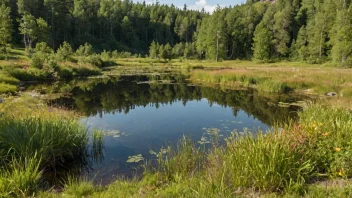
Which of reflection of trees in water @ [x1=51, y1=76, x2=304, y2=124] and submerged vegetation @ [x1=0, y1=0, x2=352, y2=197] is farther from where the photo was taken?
reflection of trees in water @ [x1=51, y1=76, x2=304, y2=124]

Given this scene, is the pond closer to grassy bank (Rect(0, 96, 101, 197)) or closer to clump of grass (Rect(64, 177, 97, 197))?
grassy bank (Rect(0, 96, 101, 197))

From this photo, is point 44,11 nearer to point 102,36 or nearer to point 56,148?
point 102,36

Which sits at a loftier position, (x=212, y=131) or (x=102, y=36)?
(x=102, y=36)

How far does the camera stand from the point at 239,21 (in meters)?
89.6

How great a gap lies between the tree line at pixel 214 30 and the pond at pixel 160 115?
33500 mm

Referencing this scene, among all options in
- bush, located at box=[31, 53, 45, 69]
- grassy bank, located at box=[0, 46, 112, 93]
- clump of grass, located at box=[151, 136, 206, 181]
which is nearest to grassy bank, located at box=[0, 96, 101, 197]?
clump of grass, located at box=[151, 136, 206, 181]

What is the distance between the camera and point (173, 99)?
2584 cm

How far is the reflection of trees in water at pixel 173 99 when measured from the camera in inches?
764

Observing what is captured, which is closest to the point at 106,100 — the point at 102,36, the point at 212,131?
the point at 212,131

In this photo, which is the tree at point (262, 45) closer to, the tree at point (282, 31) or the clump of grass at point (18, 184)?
the tree at point (282, 31)

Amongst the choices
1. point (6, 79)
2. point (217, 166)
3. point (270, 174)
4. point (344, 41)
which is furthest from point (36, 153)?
point (344, 41)

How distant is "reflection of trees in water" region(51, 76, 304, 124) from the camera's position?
19.4 meters

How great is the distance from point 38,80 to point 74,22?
7785 cm

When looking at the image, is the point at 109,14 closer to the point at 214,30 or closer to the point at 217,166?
the point at 214,30
